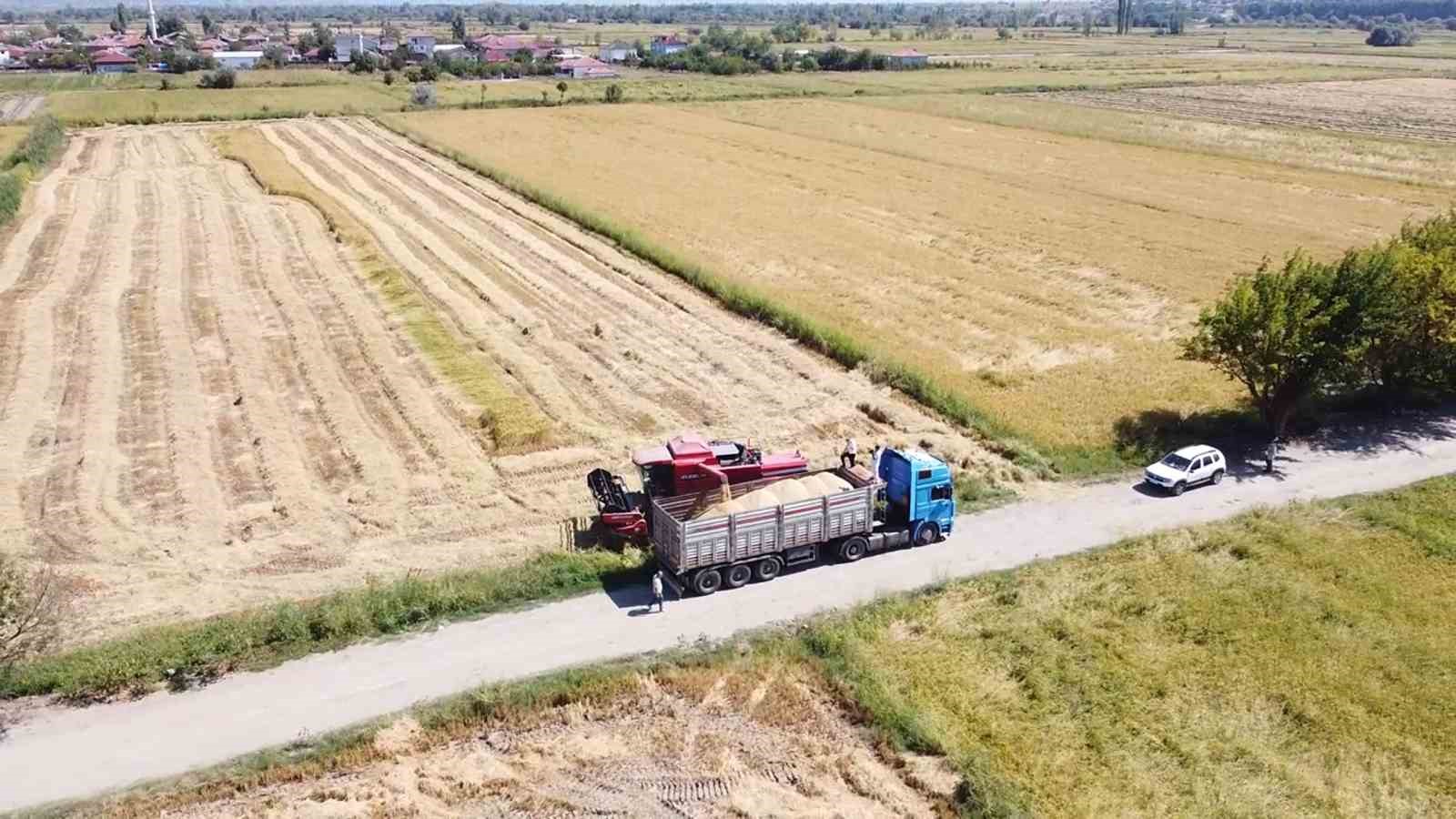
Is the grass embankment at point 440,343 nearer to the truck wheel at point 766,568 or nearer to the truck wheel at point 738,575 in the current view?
the truck wheel at point 738,575

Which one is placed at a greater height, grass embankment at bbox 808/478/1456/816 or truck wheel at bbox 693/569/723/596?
truck wheel at bbox 693/569/723/596

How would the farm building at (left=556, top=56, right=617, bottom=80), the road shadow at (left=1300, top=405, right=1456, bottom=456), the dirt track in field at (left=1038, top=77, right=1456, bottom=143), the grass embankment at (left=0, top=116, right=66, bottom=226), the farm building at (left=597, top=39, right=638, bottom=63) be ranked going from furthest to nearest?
the farm building at (left=597, top=39, right=638, bottom=63)
the farm building at (left=556, top=56, right=617, bottom=80)
the dirt track in field at (left=1038, top=77, right=1456, bottom=143)
the grass embankment at (left=0, top=116, right=66, bottom=226)
the road shadow at (left=1300, top=405, right=1456, bottom=456)

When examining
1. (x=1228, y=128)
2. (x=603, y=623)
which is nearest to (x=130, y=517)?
(x=603, y=623)

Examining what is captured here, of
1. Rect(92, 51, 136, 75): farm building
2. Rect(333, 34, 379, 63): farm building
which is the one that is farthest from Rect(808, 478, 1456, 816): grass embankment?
Rect(92, 51, 136, 75): farm building

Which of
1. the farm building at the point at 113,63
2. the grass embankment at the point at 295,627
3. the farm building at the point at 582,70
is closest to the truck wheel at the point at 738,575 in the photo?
the grass embankment at the point at 295,627

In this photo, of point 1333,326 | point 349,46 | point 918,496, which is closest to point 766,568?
point 918,496

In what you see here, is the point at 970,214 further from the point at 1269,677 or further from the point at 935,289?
the point at 1269,677

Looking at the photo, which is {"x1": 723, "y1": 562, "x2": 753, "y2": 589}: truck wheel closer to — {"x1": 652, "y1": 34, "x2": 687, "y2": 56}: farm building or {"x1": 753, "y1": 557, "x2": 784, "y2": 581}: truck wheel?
{"x1": 753, "y1": 557, "x2": 784, "y2": 581}: truck wheel
